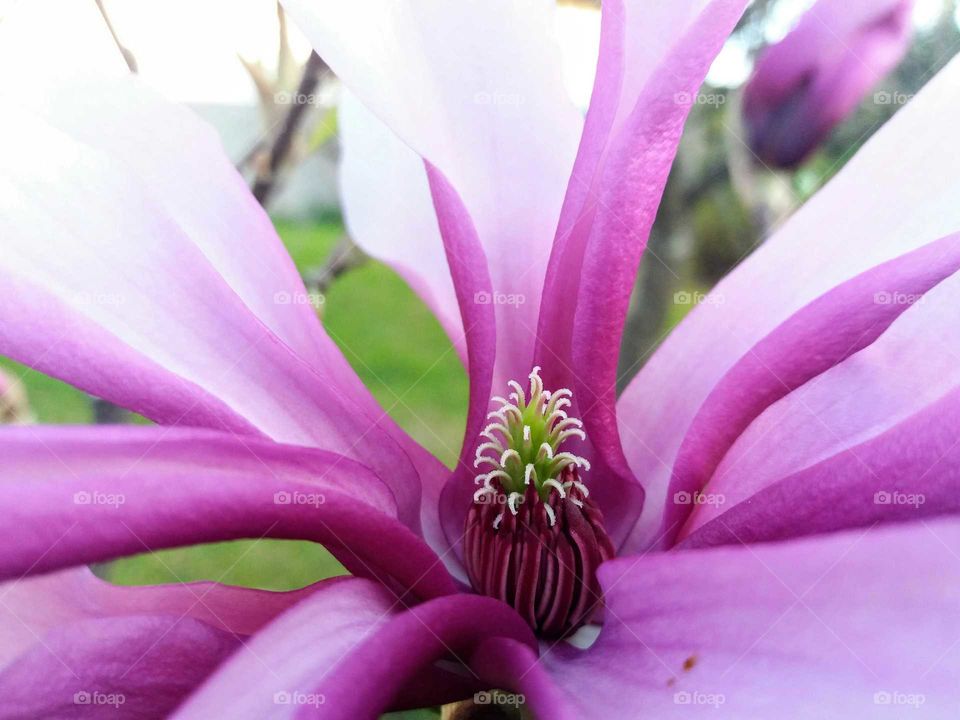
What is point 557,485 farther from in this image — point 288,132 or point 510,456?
point 288,132

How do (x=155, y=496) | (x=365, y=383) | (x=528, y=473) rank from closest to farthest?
(x=155, y=496) → (x=528, y=473) → (x=365, y=383)

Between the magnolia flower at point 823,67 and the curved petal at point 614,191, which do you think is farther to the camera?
the magnolia flower at point 823,67

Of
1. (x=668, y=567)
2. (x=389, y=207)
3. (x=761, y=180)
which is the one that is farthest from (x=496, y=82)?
(x=761, y=180)

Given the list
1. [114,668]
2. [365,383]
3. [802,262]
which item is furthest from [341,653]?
[365,383]

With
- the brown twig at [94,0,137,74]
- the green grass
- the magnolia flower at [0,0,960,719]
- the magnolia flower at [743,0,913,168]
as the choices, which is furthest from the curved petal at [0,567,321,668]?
the green grass

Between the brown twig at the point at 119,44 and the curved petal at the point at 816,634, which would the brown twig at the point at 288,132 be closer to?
the brown twig at the point at 119,44

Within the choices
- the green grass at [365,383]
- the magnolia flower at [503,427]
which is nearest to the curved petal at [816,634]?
the magnolia flower at [503,427]

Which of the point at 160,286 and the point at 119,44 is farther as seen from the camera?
the point at 119,44
